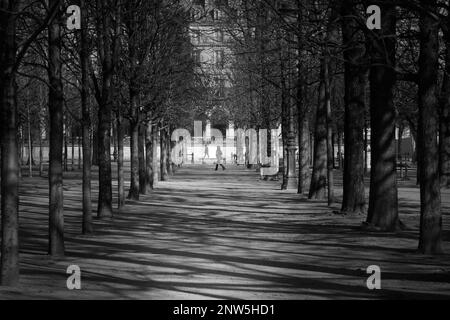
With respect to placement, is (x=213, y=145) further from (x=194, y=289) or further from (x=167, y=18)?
(x=194, y=289)

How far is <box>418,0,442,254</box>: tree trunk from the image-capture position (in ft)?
51.1

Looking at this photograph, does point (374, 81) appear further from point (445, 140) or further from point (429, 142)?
point (445, 140)

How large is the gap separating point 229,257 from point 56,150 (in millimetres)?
3953

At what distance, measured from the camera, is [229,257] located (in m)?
15.5

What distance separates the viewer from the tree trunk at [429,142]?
613 inches

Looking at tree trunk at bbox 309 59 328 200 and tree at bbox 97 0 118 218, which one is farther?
tree trunk at bbox 309 59 328 200

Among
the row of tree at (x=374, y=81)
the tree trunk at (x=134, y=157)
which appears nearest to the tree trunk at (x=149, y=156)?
the tree trunk at (x=134, y=157)

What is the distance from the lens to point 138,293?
11234mm

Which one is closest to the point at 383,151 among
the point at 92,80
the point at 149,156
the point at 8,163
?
the point at 92,80

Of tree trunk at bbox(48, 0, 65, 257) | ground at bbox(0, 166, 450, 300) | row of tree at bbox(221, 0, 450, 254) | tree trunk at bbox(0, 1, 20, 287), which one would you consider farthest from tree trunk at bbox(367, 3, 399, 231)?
tree trunk at bbox(0, 1, 20, 287)

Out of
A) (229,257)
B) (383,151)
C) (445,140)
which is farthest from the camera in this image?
(445,140)

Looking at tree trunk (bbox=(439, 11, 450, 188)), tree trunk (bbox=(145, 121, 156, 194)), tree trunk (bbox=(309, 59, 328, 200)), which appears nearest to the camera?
tree trunk (bbox=(309, 59, 328, 200))

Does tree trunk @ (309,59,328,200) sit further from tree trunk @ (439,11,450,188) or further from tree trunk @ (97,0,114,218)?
tree trunk @ (97,0,114,218)

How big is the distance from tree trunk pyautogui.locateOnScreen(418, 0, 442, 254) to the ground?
51 centimetres
